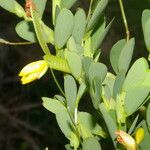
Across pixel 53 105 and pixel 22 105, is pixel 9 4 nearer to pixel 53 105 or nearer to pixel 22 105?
pixel 53 105

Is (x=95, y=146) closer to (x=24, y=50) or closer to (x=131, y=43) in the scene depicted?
(x=131, y=43)

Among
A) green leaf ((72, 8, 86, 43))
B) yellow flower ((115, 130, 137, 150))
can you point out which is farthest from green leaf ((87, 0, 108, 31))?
yellow flower ((115, 130, 137, 150))

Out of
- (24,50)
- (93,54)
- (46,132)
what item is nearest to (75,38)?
(93,54)

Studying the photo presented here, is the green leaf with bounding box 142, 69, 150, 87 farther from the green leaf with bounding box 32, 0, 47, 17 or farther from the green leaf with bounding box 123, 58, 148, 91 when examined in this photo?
the green leaf with bounding box 32, 0, 47, 17

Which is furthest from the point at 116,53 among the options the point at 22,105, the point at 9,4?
the point at 22,105

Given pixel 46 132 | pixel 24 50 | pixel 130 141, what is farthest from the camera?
pixel 24 50

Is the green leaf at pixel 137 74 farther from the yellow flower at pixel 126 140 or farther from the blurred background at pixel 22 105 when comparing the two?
the blurred background at pixel 22 105
